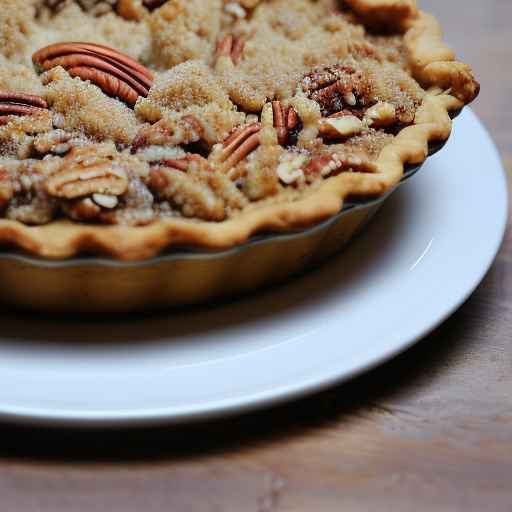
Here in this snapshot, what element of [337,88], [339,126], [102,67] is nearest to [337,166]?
[339,126]

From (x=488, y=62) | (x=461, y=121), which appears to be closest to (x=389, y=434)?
(x=461, y=121)

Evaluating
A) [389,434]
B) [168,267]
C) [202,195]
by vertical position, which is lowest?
[389,434]

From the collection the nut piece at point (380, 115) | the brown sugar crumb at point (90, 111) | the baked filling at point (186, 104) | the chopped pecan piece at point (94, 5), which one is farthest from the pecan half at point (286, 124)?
the chopped pecan piece at point (94, 5)

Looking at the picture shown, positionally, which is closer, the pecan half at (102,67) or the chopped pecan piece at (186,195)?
the chopped pecan piece at (186,195)

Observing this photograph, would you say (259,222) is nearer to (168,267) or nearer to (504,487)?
(168,267)

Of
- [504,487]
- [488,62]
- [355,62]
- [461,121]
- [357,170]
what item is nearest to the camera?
[504,487]

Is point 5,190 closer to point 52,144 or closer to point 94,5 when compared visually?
point 52,144

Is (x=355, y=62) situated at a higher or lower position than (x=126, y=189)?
higher

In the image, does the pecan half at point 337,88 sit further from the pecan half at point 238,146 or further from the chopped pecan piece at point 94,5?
the chopped pecan piece at point 94,5
